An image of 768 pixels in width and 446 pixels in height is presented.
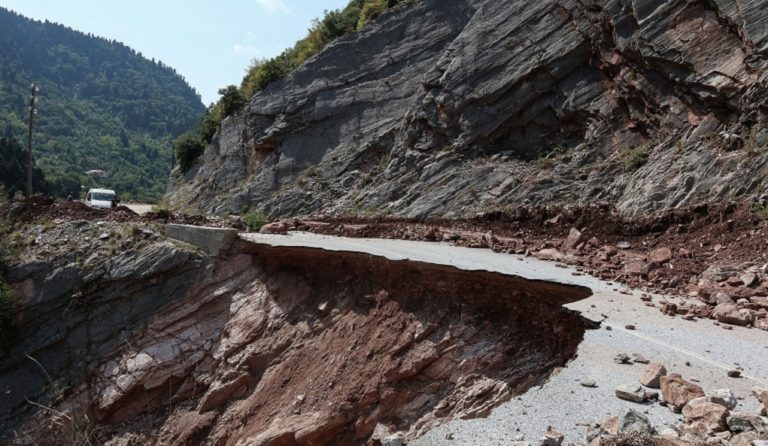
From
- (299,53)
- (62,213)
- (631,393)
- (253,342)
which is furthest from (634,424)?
(299,53)

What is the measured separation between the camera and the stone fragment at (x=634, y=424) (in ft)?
11.5

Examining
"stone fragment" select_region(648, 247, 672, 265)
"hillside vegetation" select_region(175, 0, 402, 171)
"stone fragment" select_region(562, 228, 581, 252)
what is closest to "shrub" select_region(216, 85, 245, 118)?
"hillside vegetation" select_region(175, 0, 402, 171)

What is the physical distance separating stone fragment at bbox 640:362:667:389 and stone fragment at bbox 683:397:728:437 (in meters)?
0.50

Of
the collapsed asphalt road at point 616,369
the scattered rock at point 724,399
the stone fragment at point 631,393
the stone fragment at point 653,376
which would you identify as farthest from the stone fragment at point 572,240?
the scattered rock at point 724,399

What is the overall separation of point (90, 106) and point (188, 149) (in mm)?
128869

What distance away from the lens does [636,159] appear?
12.4 m

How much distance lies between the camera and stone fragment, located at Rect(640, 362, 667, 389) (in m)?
4.32

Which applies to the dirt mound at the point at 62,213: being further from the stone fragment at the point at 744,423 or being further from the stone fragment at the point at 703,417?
the stone fragment at the point at 744,423

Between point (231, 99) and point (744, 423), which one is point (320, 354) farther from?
point (231, 99)

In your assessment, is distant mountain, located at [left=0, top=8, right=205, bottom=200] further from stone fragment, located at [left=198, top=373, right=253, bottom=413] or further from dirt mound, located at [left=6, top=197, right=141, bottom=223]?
stone fragment, located at [left=198, top=373, right=253, bottom=413]

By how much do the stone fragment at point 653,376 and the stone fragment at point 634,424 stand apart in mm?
696

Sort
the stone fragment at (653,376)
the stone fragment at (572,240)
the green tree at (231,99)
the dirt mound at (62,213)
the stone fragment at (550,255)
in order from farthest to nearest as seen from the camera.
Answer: the green tree at (231,99) < the dirt mound at (62,213) < the stone fragment at (572,240) < the stone fragment at (550,255) < the stone fragment at (653,376)

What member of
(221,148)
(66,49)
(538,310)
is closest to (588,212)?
(538,310)

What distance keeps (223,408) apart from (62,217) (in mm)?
8902
